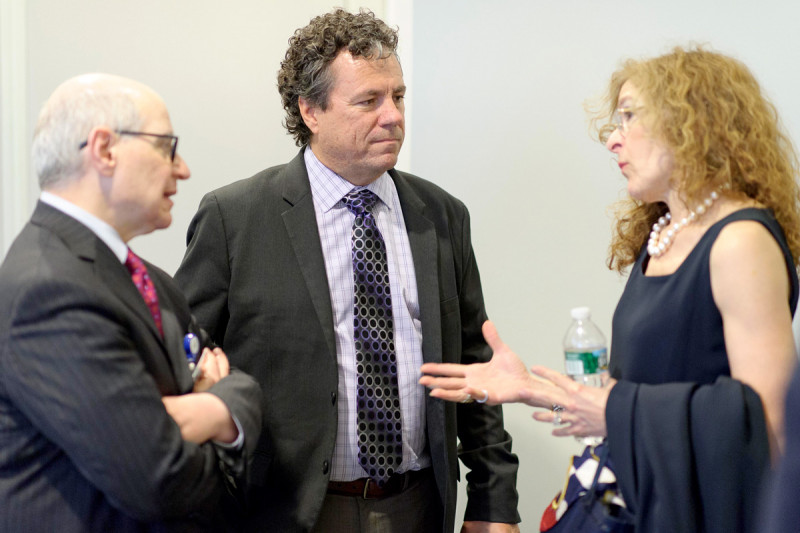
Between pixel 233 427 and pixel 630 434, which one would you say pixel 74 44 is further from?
pixel 630 434

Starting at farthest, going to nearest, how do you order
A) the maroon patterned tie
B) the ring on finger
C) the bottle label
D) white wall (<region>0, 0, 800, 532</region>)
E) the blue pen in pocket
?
white wall (<region>0, 0, 800, 532</region>)
the bottle label
the ring on finger
the blue pen in pocket
the maroon patterned tie

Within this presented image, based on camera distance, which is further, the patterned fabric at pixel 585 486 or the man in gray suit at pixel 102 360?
the patterned fabric at pixel 585 486

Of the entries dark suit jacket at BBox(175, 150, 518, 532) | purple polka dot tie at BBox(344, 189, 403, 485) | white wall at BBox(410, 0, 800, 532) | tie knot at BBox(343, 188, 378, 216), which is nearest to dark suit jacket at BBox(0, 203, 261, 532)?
dark suit jacket at BBox(175, 150, 518, 532)

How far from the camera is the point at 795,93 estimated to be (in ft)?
9.20

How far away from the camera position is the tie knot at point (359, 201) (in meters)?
2.57

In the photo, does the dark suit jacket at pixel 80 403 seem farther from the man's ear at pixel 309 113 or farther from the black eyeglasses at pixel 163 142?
the man's ear at pixel 309 113

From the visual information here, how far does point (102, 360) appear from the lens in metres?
1.60

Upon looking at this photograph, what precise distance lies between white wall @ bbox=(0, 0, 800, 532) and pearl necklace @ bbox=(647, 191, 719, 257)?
3.83ft

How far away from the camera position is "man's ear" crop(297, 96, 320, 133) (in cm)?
267

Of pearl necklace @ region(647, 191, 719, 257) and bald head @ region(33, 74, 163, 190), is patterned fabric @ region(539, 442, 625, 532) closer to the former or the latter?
pearl necklace @ region(647, 191, 719, 257)

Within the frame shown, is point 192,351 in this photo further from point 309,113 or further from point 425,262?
point 309,113

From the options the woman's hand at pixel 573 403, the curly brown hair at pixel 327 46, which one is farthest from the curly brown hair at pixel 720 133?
the curly brown hair at pixel 327 46

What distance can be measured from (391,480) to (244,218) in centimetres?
85

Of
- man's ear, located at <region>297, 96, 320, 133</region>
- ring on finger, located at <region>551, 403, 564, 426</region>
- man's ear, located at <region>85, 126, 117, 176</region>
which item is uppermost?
man's ear, located at <region>297, 96, 320, 133</region>
